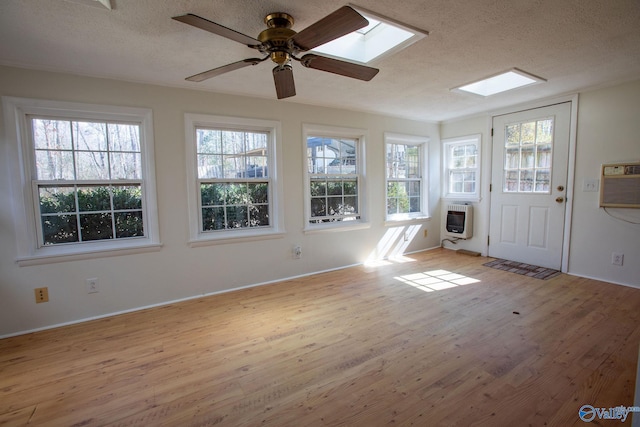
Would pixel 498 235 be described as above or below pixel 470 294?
above

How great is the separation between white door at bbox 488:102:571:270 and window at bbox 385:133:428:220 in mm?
1127

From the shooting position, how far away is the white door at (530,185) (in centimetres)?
382

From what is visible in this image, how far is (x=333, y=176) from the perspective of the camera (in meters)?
4.24

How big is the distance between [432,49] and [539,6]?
28.4 inches

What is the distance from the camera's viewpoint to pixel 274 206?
3742 millimetres

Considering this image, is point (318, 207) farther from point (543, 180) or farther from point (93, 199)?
point (543, 180)

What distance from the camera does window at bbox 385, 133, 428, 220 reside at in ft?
15.9

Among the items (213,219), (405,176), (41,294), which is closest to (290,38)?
(213,219)

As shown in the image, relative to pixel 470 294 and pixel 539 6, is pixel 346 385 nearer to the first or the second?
pixel 470 294

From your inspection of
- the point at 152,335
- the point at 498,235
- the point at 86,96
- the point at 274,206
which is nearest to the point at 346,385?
the point at 152,335

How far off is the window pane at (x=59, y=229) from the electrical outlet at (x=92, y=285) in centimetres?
42

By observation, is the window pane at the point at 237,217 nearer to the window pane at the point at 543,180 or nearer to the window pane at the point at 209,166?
the window pane at the point at 209,166

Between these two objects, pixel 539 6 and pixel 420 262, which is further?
pixel 420 262

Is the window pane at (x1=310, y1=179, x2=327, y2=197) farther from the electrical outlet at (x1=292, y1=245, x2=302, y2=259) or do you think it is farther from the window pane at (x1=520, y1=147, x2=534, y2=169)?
the window pane at (x1=520, y1=147, x2=534, y2=169)
